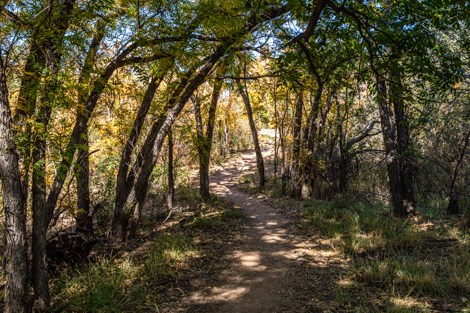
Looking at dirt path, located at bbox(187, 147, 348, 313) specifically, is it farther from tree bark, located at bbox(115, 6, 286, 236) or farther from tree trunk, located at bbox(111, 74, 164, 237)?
tree trunk, located at bbox(111, 74, 164, 237)

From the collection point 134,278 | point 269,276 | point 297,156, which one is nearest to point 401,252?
point 269,276

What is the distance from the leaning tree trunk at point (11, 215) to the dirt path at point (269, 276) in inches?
85.8

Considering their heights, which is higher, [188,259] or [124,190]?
[124,190]

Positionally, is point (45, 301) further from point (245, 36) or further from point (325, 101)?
point (325, 101)

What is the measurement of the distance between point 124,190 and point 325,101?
871cm

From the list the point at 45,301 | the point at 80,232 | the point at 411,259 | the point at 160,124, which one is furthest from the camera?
the point at 160,124

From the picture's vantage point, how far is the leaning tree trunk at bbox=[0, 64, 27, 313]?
3609 millimetres

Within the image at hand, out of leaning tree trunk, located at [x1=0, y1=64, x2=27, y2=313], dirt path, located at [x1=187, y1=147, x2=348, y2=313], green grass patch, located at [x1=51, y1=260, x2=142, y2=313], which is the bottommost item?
dirt path, located at [x1=187, y1=147, x2=348, y2=313]

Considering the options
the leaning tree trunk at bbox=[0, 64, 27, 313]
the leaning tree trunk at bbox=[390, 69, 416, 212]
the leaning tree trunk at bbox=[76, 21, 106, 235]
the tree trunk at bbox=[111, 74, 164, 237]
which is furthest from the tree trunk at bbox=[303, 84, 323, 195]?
the leaning tree trunk at bbox=[0, 64, 27, 313]

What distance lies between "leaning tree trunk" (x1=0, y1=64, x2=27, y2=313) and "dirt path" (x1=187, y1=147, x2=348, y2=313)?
7.15 feet

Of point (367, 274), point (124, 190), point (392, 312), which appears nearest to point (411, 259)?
point (367, 274)

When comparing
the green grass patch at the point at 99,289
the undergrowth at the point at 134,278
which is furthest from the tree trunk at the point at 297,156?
the green grass patch at the point at 99,289

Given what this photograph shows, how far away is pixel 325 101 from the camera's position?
42.3 feet

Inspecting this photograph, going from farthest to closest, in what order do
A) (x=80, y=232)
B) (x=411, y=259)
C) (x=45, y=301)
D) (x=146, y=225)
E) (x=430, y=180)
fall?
(x=430, y=180)
(x=146, y=225)
(x=80, y=232)
(x=411, y=259)
(x=45, y=301)
